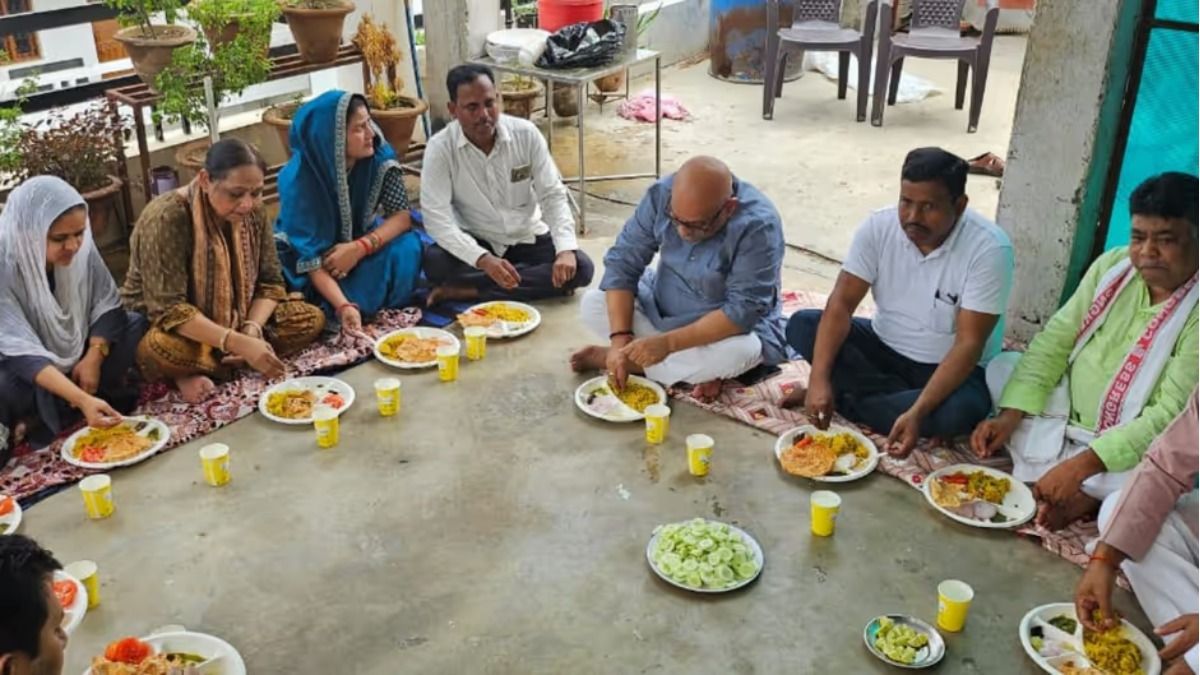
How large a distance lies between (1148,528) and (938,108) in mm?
6342

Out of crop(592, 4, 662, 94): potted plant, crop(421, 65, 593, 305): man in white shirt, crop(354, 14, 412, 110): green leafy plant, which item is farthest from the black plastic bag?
crop(592, 4, 662, 94): potted plant

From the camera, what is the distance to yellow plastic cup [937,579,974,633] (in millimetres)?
3004

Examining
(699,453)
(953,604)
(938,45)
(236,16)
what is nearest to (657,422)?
(699,453)

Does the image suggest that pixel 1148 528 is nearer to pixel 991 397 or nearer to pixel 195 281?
pixel 991 397

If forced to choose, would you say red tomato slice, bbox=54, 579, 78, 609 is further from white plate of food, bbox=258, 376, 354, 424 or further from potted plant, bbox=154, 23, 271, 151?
potted plant, bbox=154, 23, 271, 151

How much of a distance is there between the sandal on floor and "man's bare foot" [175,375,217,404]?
4935 mm

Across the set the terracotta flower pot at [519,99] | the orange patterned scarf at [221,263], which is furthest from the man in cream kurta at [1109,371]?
the terracotta flower pot at [519,99]

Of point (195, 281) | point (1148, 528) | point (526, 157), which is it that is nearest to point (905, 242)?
point (1148, 528)

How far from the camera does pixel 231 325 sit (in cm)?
429

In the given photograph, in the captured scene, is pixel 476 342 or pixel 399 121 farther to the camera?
pixel 399 121

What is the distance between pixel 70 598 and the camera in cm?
293

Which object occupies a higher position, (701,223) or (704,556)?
(701,223)

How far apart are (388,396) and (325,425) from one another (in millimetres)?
297

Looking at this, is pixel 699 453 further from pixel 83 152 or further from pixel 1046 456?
pixel 83 152
